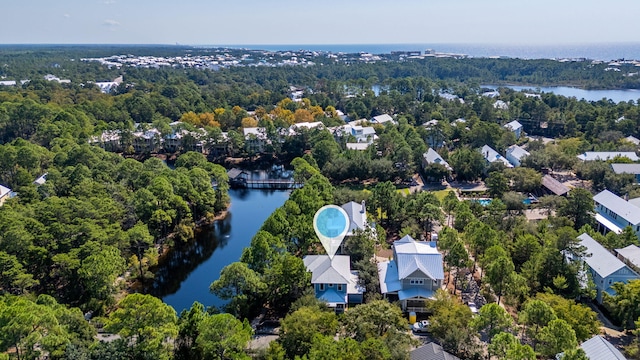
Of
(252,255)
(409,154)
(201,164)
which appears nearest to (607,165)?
(409,154)

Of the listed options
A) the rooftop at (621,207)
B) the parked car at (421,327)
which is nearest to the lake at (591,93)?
the rooftop at (621,207)

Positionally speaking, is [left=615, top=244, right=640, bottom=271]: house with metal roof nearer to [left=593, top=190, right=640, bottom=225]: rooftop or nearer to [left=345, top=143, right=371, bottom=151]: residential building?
[left=593, top=190, right=640, bottom=225]: rooftop

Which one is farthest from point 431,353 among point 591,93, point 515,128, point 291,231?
point 591,93

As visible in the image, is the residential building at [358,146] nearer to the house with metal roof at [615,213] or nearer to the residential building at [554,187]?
the residential building at [554,187]

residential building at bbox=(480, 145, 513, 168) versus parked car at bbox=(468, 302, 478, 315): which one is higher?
residential building at bbox=(480, 145, 513, 168)

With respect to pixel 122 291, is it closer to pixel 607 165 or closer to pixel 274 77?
pixel 607 165

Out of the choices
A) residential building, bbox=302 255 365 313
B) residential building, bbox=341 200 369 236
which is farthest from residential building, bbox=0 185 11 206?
residential building, bbox=302 255 365 313

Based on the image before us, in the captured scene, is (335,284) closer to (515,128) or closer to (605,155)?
(605,155)
